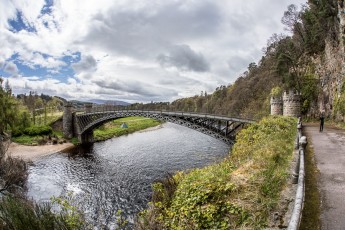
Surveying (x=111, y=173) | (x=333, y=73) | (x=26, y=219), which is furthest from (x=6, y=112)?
(x=333, y=73)

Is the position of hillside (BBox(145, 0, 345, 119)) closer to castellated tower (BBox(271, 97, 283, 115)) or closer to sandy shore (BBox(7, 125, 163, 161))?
castellated tower (BBox(271, 97, 283, 115))

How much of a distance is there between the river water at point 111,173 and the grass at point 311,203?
332 inches

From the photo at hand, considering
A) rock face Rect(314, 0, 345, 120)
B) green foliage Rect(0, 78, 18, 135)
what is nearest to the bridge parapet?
rock face Rect(314, 0, 345, 120)

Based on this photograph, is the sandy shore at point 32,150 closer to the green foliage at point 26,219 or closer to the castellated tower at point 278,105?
the green foliage at point 26,219

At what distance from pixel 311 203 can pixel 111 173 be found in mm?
25602

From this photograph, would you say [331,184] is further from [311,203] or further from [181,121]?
[181,121]

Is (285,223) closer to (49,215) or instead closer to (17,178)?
(49,215)

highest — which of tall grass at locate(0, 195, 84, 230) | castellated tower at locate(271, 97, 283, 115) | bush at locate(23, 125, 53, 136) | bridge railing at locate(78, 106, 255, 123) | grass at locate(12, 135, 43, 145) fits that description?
castellated tower at locate(271, 97, 283, 115)

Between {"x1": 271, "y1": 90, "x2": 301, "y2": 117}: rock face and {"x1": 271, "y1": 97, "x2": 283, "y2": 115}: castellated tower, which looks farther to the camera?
{"x1": 271, "y1": 97, "x2": 283, "y2": 115}: castellated tower

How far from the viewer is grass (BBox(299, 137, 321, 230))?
5.79m

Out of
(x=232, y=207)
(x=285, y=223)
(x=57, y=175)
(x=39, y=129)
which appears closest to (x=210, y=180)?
(x=232, y=207)

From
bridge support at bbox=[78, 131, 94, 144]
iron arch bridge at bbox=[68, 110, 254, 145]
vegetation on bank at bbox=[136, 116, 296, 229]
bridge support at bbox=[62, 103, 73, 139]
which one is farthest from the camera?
bridge support at bbox=[62, 103, 73, 139]

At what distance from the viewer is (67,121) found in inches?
2170

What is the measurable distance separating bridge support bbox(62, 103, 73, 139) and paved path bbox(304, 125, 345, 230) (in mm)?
50626
